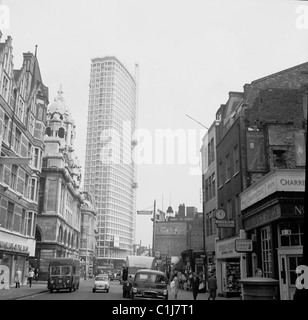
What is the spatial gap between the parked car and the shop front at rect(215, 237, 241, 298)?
24.8ft

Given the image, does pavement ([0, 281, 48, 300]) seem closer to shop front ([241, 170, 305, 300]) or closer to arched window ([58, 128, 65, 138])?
shop front ([241, 170, 305, 300])

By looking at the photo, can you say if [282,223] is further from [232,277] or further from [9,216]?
[9,216]

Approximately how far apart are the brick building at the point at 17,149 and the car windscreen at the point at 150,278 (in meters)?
8.20

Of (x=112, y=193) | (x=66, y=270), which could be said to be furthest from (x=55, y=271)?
(x=112, y=193)

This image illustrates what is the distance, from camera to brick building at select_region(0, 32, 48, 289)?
23.3m

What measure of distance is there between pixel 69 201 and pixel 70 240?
6.50 meters

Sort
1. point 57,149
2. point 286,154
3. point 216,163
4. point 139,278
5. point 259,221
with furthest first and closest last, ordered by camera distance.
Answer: point 57,149 < point 216,163 < point 286,154 < point 259,221 < point 139,278

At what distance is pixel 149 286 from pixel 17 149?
11.7 metres

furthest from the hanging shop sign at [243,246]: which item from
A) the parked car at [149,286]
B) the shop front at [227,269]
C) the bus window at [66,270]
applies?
the bus window at [66,270]

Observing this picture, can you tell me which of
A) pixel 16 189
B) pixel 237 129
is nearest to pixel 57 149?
pixel 16 189

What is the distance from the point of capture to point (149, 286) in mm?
15250

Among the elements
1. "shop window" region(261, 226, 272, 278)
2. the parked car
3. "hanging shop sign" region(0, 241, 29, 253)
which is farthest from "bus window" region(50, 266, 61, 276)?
"shop window" region(261, 226, 272, 278)
